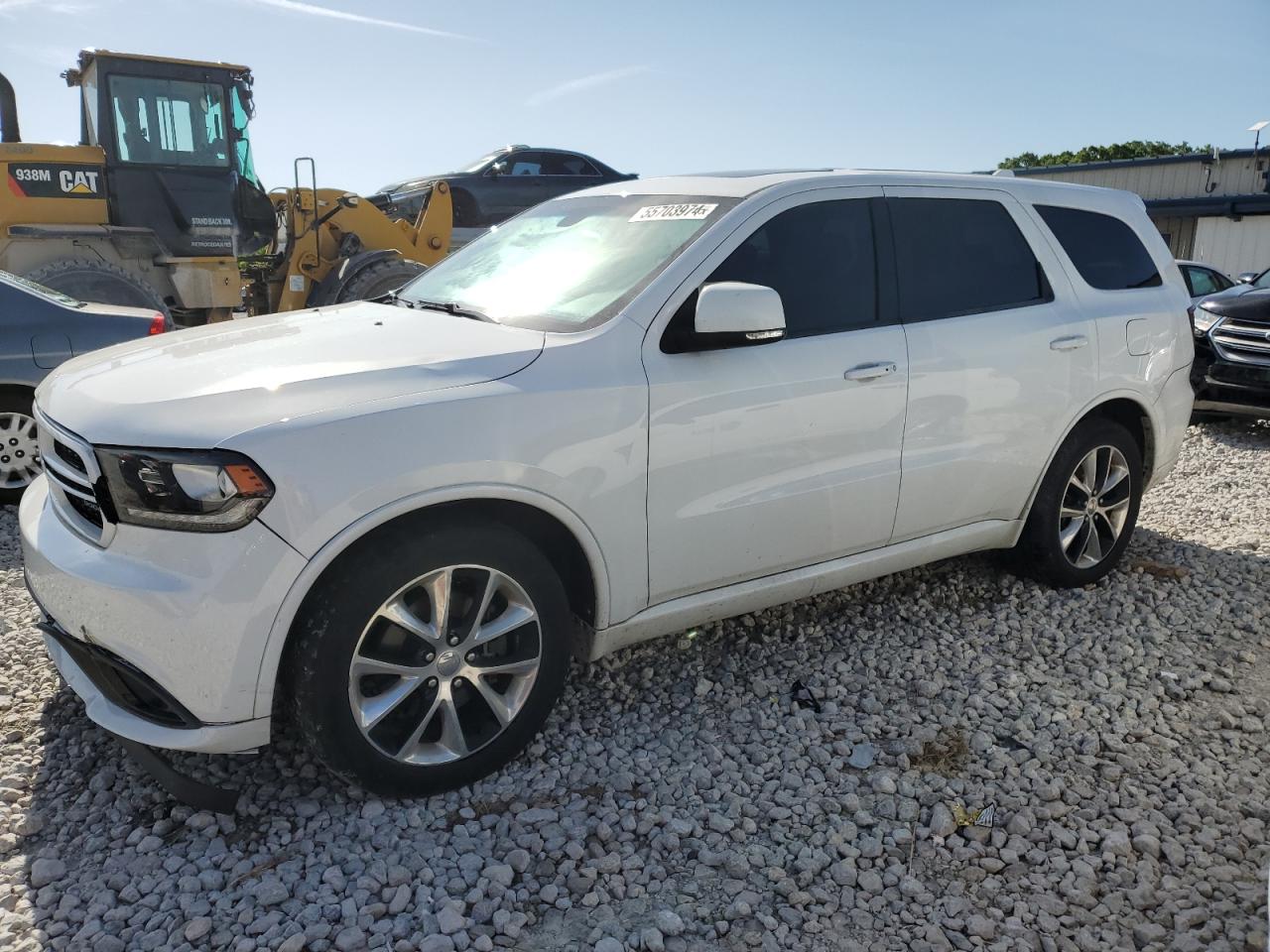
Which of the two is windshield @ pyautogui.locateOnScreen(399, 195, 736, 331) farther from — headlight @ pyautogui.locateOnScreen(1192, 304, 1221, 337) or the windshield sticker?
headlight @ pyautogui.locateOnScreen(1192, 304, 1221, 337)

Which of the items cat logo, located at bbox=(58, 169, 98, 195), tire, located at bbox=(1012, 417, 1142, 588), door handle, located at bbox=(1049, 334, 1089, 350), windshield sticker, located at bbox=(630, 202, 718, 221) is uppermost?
cat logo, located at bbox=(58, 169, 98, 195)

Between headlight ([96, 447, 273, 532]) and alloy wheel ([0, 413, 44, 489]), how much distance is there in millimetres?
3980

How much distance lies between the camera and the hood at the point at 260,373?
260cm

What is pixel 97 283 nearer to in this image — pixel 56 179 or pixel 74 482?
pixel 56 179

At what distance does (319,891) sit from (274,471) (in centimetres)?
114

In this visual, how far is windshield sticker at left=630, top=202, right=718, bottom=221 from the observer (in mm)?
3521

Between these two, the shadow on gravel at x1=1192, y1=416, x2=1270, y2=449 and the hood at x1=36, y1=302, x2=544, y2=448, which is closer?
the hood at x1=36, y1=302, x2=544, y2=448

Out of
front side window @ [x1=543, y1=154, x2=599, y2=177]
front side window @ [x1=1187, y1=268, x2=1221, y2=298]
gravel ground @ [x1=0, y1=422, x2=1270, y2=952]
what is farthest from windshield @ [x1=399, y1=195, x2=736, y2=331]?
front side window @ [x1=543, y1=154, x2=599, y2=177]

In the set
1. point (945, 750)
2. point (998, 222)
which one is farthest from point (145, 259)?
point (945, 750)

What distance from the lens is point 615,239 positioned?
11.9ft

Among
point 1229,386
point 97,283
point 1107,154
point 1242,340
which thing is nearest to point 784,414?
point 1229,386

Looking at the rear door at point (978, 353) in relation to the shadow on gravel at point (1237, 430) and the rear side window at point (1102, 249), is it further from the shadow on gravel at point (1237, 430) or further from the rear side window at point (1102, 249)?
the shadow on gravel at point (1237, 430)

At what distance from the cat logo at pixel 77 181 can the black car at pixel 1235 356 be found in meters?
10.3

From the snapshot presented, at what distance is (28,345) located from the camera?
19.3ft
